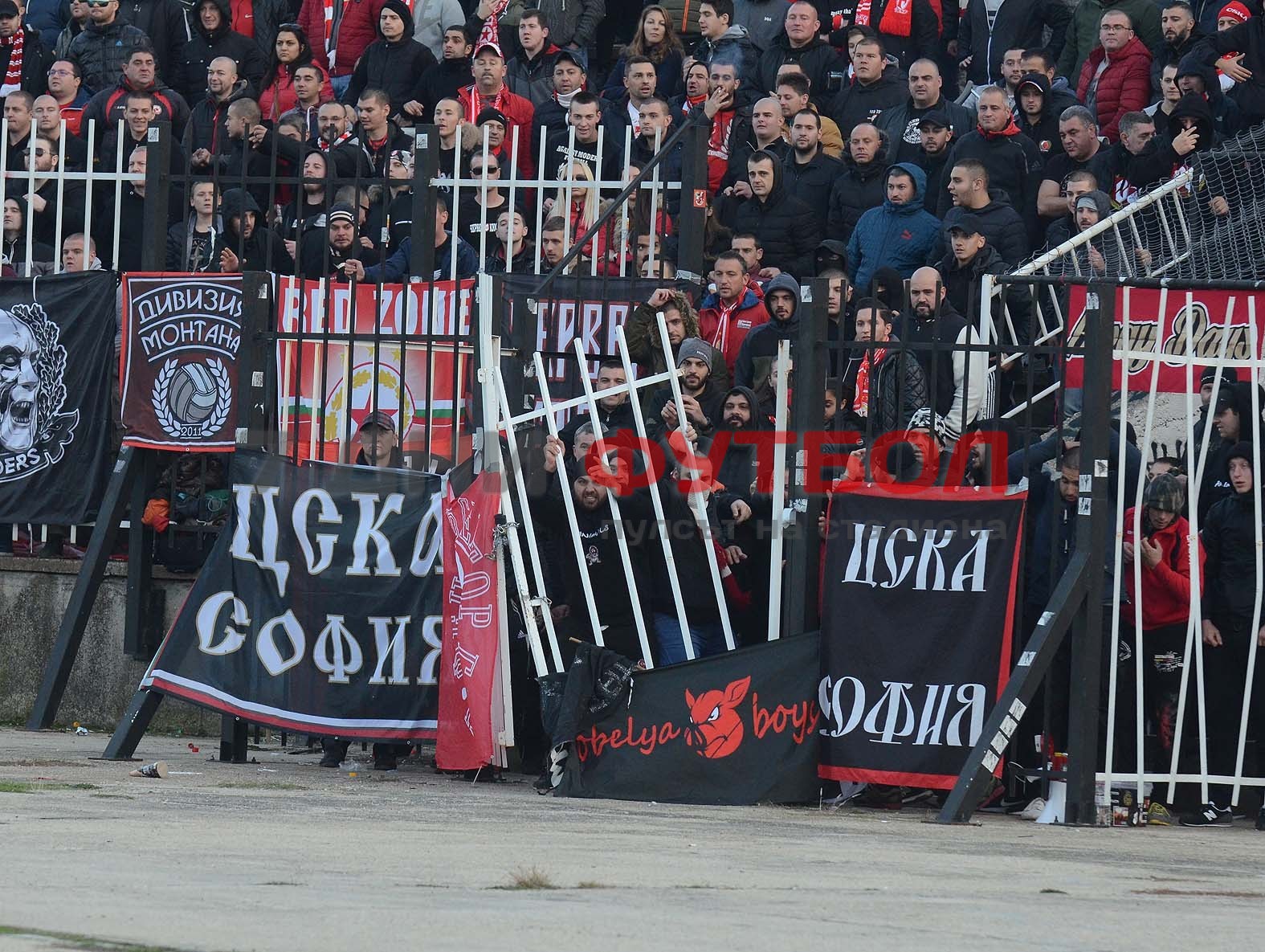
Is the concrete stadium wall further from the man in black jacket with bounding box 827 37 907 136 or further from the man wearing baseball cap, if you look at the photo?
the man in black jacket with bounding box 827 37 907 136

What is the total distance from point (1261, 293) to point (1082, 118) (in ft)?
14.8

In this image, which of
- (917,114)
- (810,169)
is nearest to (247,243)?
(810,169)

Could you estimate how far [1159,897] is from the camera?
24.0ft

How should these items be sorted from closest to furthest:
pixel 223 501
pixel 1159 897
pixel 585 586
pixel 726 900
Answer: pixel 726 900, pixel 1159 897, pixel 585 586, pixel 223 501

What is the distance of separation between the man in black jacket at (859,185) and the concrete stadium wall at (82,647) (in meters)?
5.26

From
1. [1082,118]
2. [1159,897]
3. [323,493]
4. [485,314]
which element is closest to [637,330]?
[485,314]

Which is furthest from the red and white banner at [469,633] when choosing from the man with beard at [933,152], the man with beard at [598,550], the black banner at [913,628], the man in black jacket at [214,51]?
the man in black jacket at [214,51]

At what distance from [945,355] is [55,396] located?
632 centimetres

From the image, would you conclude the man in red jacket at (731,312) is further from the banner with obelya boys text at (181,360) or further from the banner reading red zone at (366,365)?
the banner with obelya boys text at (181,360)

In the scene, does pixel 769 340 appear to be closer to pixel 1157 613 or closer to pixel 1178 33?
pixel 1157 613

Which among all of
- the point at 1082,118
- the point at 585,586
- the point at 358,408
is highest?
the point at 1082,118

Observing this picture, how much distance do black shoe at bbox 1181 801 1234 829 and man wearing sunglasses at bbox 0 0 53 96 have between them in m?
13.2

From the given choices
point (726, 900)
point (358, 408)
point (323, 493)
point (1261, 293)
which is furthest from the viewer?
point (358, 408)

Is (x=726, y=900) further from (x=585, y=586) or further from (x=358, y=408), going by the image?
(x=358, y=408)
